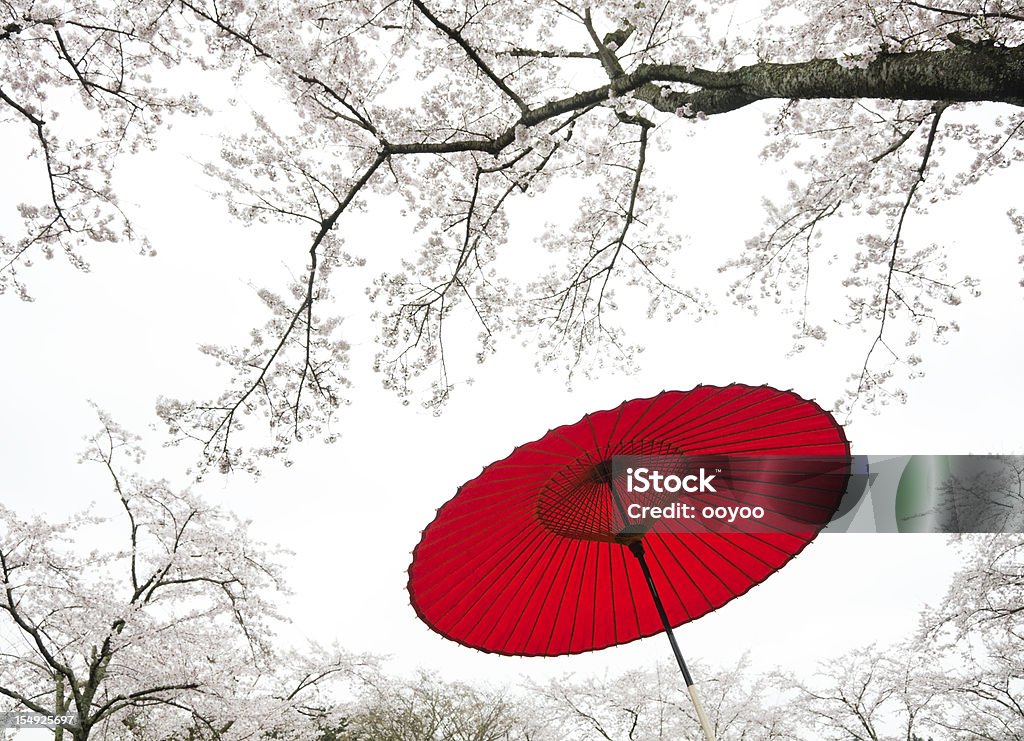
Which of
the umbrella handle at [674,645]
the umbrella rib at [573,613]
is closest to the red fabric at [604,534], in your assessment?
the umbrella rib at [573,613]

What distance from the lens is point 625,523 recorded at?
2105 mm

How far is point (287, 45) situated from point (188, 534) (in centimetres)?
732

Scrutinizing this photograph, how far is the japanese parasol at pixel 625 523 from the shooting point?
2051 mm

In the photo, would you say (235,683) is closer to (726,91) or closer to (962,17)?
(726,91)

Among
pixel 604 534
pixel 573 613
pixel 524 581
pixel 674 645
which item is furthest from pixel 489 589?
pixel 674 645

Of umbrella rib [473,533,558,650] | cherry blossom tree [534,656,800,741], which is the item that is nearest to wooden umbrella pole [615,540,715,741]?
umbrella rib [473,533,558,650]

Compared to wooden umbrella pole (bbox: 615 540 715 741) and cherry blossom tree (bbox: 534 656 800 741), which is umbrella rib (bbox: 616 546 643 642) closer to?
wooden umbrella pole (bbox: 615 540 715 741)

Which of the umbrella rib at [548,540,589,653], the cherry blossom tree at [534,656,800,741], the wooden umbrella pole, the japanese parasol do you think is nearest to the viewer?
the wooden umbrella pole

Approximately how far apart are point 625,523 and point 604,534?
0.08 meters

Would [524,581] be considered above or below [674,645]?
above

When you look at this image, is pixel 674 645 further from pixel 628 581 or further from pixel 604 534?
pixel 628 581

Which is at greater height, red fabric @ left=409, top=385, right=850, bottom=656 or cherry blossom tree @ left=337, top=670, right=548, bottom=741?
red fabric @ left=409, top=385, right=850, bottom=656

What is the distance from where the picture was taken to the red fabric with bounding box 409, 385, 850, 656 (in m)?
2.05

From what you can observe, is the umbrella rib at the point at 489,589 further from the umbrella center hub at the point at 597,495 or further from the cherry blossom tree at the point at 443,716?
the cherry blossom tree at the point at 443,716
